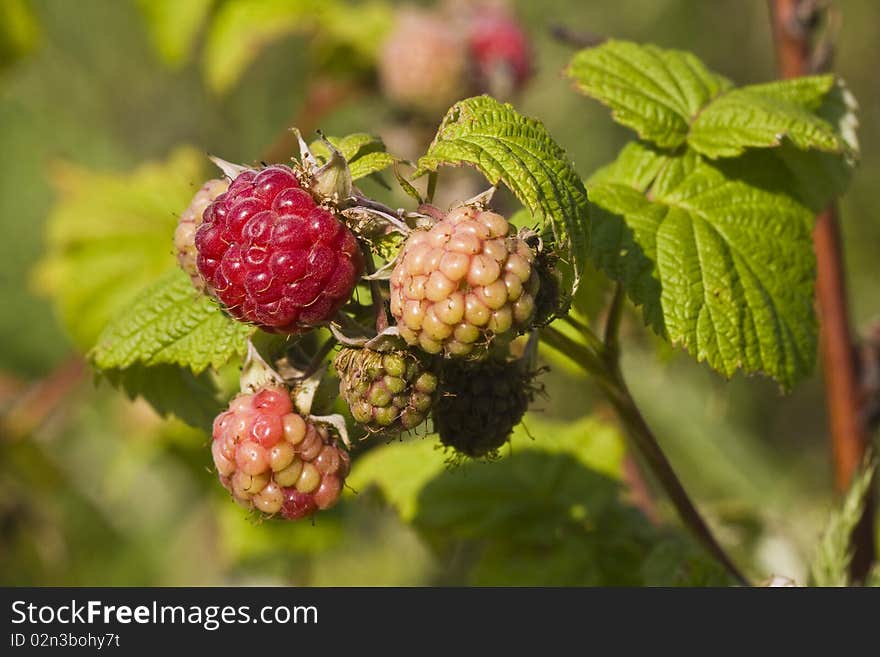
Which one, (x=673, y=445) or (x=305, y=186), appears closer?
(x=305, y=186)

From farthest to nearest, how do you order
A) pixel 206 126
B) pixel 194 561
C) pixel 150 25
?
pixel 206 126 → pixel 194 561 → pixel 150 25

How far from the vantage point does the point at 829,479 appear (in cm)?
445

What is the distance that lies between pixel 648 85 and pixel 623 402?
50cm

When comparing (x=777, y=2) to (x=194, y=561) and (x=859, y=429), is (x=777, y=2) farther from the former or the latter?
(x=194, y=561)

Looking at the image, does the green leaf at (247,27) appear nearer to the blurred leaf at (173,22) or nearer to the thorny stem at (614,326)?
the blurred leaf at (173,22)

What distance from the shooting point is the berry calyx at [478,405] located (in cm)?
130

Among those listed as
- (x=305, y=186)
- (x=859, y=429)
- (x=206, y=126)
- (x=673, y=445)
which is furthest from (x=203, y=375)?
(x=206, y=126)

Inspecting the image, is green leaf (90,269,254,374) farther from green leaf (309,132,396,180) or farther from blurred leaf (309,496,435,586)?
blurred leaf (309,496,435,586)

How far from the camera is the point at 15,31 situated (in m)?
3.20

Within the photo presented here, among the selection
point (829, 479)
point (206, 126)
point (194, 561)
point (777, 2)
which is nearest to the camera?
point (777, 2)

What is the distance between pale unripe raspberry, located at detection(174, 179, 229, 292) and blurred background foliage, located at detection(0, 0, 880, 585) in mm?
291

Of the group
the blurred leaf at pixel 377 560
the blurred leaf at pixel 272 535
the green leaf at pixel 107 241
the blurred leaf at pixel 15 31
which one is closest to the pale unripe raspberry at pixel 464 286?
the green leaf at pixel 107 241

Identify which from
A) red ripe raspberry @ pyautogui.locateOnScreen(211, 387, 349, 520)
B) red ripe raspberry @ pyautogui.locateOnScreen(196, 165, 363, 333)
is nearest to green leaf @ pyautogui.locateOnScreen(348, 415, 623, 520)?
red ripe raspberry @ pyautogui.locateOnScreen(211, 387, 349, 520)

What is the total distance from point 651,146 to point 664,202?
11 cm
